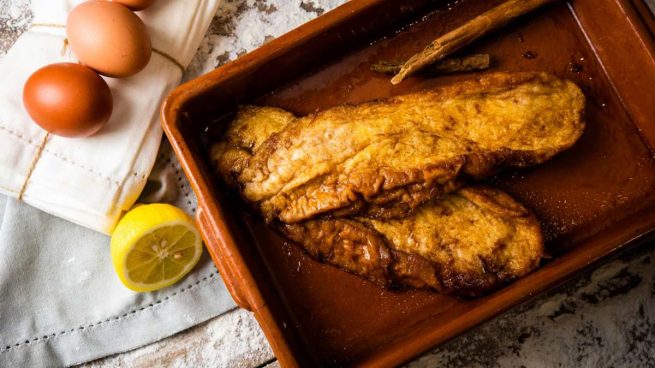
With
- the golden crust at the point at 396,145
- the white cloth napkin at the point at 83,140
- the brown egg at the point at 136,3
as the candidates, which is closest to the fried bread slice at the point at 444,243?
the golden crust at the point at 396,145

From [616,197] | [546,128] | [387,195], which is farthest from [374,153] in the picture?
[616,197]

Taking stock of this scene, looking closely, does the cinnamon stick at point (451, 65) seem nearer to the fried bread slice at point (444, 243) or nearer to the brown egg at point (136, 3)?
the fried bread slice at point (444, 243)

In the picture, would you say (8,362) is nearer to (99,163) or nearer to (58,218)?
(58,218)

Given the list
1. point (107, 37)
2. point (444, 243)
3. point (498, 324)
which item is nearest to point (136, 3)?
point (107, 37)

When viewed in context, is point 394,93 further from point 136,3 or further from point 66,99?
point 66,99

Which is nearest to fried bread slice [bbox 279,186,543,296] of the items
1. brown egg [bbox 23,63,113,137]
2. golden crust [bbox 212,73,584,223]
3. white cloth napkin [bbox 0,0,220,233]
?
golden crust [bbox 212,73,584,223]

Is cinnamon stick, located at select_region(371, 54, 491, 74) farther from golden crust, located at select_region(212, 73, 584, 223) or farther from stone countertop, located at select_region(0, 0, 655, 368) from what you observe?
stone countertop, located at select_region(0, 0, 655, 368)
